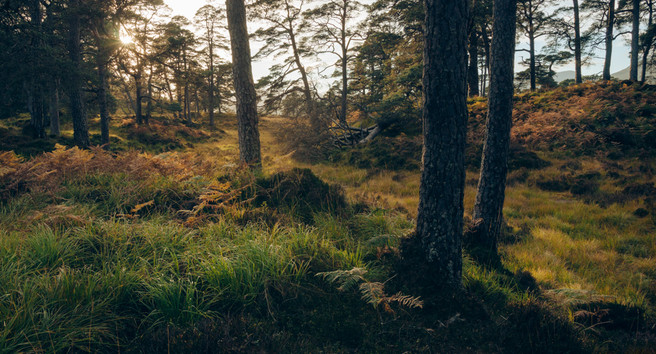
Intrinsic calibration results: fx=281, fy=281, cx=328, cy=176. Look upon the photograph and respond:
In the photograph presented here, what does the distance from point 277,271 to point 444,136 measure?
2.26 metres

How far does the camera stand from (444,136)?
3004 mm

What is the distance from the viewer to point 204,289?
272 cm

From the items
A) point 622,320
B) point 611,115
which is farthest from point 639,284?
point 611,115

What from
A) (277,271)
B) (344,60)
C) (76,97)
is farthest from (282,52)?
(277,271)

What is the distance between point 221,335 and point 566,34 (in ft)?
102

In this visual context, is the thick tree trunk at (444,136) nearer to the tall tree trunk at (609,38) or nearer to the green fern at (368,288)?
the green fern at (368,288)

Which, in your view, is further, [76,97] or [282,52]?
[282,52]

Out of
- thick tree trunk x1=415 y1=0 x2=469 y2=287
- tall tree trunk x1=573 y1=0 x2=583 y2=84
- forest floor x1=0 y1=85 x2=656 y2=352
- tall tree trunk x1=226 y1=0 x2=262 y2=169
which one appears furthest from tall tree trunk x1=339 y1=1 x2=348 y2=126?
tall tree trunk x1=573 y1=0 x2=583 y2=84

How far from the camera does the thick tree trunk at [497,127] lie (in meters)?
4.83

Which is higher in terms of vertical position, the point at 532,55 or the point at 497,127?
the point at 532,55

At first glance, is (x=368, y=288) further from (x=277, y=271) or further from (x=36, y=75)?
(x=36, y=75)

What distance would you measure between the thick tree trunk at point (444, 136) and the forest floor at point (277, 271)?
449 millimetres

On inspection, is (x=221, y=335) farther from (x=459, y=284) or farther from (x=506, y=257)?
(x=506, y=257)

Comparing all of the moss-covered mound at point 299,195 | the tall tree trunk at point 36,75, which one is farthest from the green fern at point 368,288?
the tall tree trunk at point 36,75
